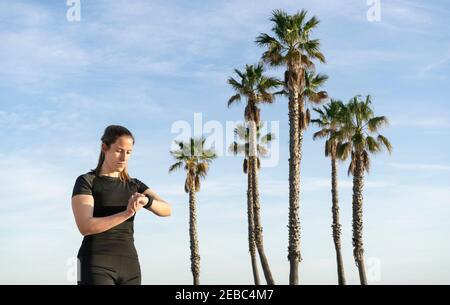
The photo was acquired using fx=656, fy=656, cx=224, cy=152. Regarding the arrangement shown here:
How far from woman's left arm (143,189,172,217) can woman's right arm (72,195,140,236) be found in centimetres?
32

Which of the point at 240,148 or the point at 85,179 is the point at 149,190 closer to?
the point at 85,179

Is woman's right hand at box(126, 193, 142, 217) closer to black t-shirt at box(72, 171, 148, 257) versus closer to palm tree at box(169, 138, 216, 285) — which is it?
black t-shirt at box(72, 171, 148, 257)

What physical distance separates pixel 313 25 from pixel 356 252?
15.6m

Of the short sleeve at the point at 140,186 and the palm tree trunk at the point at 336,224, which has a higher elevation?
the palm tree trunk at the point at 336,224

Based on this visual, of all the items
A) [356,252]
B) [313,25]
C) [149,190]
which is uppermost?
[313,25]

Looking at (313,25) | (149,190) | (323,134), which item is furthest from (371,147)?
(149,190)

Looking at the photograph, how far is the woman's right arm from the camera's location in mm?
4783

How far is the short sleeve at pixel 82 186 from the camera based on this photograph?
4988mm

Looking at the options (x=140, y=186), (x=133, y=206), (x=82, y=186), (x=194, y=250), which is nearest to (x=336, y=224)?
(x=194, y=250)

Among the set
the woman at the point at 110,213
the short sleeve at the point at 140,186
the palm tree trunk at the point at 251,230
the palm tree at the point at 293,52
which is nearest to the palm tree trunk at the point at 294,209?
the palm tree at the point at 293,52

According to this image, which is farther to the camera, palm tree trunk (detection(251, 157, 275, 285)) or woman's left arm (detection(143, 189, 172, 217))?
palm tree trunk (detection(251, 157, 275, 285))

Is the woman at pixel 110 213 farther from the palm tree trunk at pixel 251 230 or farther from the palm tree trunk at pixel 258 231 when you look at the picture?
the palm tree trunk at pixel 251 230

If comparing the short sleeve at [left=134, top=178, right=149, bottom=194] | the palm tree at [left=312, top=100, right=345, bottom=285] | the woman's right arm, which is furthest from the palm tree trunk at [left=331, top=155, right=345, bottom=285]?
the woman's right arm
